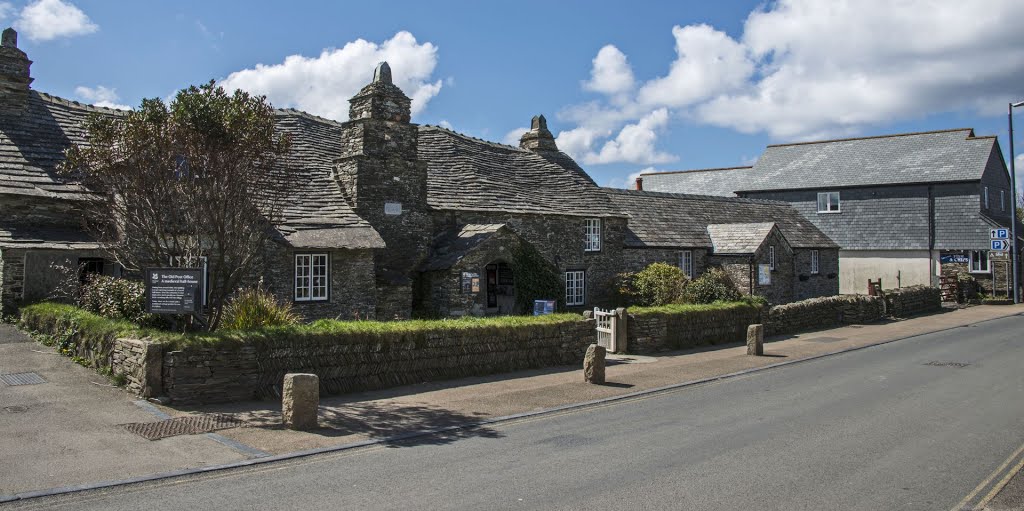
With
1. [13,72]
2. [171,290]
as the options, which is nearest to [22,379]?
[171,290]

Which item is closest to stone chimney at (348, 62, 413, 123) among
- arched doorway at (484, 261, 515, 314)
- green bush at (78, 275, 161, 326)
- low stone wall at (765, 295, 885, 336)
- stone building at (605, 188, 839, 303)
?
arched doorway at (484, 261, 515, 314)

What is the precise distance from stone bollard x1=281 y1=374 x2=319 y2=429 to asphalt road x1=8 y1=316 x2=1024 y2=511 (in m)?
1.40

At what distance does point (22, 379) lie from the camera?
12.2 metres

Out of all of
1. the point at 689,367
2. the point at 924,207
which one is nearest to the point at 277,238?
the point at 689,367

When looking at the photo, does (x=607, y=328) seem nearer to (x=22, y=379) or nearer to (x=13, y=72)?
(x=22, y=379)

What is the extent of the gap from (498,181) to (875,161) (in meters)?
29.0

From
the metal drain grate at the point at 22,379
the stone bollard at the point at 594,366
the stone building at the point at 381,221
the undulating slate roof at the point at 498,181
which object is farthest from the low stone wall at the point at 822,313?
the metal drain grate at the point at 22,379

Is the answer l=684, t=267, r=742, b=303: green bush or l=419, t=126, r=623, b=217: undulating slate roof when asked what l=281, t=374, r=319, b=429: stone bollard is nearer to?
l=419, t=126, r=623, b=217: undulating slate roof

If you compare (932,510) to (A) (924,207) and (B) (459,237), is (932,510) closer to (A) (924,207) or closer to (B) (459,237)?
(B) (459,237)

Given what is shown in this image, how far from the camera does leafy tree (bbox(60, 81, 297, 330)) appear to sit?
41.2 ft

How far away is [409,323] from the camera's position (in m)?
15.3

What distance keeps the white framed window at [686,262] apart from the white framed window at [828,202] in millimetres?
17544

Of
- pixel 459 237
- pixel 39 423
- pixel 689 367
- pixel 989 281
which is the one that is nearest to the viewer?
pixel 39 423

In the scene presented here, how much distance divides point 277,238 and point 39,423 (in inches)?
349
